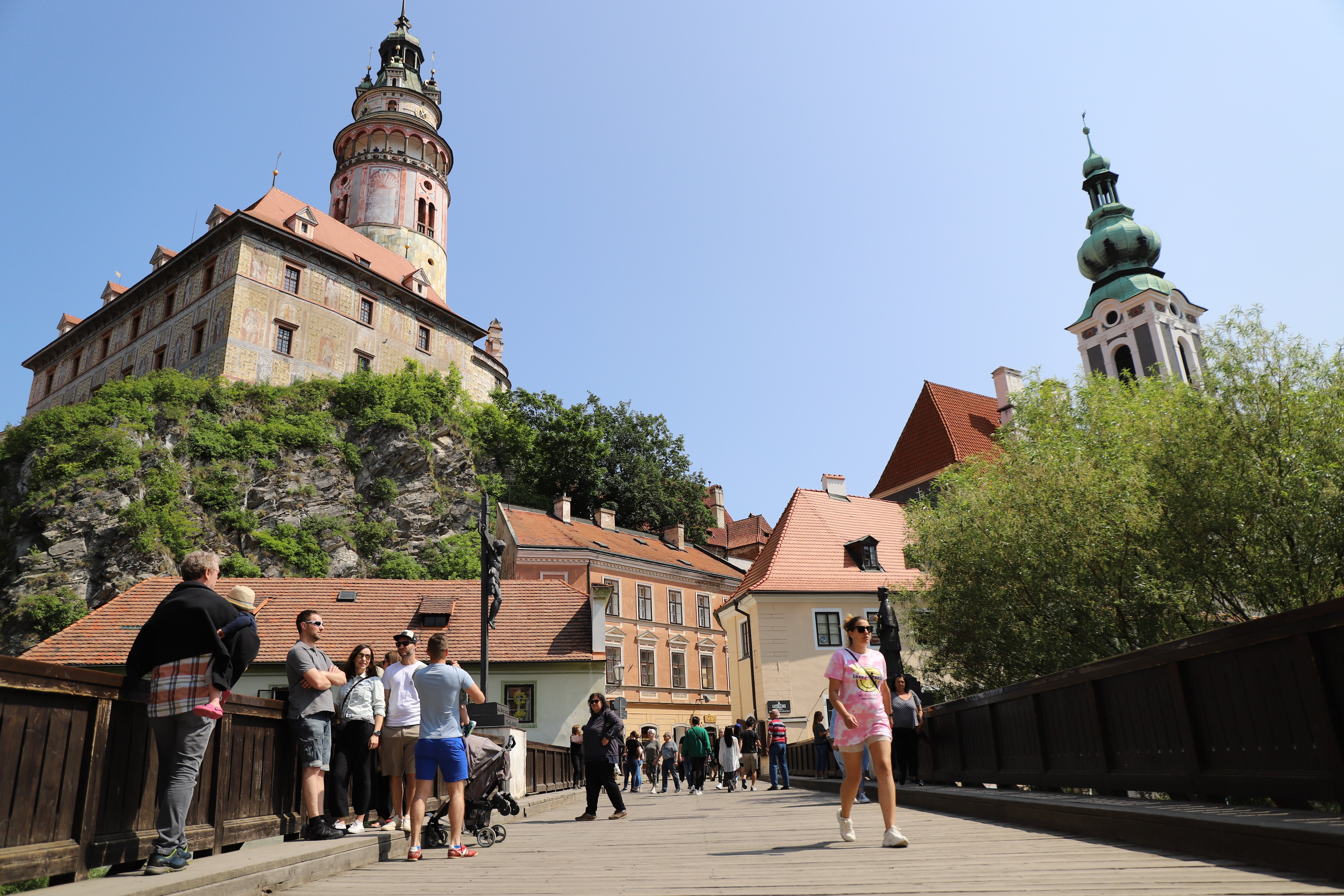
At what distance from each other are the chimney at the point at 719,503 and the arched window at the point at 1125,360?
29658 mm

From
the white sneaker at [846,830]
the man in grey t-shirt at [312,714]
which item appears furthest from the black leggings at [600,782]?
the white sneaker at [846,830]

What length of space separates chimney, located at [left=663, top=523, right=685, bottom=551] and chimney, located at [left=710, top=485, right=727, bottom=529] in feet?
48.6

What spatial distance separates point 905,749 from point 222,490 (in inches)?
1529

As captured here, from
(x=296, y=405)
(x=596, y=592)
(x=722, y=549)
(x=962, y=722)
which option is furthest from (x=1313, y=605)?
(x=722, y=549)

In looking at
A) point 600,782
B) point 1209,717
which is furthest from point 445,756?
point 1209,717

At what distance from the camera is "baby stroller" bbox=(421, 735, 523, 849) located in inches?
319

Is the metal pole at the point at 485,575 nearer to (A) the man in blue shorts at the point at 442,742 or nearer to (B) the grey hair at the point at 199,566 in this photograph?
(A) the man in blue shorts at the point at 442,742

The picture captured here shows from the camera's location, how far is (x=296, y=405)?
4722 cm

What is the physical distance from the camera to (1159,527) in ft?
51.8

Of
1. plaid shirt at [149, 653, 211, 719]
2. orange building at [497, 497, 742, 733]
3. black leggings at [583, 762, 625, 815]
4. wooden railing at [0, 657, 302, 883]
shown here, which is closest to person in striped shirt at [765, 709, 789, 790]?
black leggings at [583, 762, 625, 815]

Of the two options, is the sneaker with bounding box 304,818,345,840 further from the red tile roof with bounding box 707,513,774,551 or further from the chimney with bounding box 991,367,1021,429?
the red tile roof with bounding box 707,513,774,551

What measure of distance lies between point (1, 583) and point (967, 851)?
47927 millimetres

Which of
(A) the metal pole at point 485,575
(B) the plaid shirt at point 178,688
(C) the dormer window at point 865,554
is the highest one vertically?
(C) the dormer window at point 865,554

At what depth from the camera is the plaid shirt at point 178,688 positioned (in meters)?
4.72
